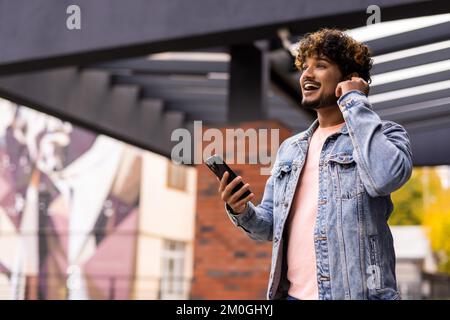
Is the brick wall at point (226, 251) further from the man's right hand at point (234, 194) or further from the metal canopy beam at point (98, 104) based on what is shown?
the man's right hand at point (234, 194)

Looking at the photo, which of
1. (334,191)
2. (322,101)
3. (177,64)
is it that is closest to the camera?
(334,191)

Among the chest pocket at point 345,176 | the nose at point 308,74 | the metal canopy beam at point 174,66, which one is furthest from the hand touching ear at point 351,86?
the metal canopy beam at point 174,66

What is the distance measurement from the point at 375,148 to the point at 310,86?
1.26 ft

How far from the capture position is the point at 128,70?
10.2 metres

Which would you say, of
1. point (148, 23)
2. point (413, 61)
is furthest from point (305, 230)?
point (413, 61)

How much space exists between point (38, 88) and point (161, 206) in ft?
64.3

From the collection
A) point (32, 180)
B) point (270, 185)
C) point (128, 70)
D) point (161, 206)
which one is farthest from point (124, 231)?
point (270, 185)

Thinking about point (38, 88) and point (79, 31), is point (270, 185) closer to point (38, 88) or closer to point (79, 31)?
point (79, 31)

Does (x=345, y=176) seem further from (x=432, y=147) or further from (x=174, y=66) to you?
(x=432, y=147)

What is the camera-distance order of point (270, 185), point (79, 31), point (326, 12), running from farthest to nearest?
point (79, 31) < point (326, 12) < point (270, 185)

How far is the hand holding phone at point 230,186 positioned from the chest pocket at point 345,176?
→ 0.30 metres

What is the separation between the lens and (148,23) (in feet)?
Result: 21.7

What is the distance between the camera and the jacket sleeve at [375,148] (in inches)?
85.5

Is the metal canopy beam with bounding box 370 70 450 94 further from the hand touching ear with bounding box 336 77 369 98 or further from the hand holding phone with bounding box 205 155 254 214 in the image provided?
the hand holding phone with bounding box 205 155 254 214
